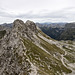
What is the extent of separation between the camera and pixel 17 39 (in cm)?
9231

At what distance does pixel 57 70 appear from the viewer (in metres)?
78.4

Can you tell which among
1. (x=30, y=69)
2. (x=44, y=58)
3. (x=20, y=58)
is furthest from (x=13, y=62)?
(x=44, y=58)

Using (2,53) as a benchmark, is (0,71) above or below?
below

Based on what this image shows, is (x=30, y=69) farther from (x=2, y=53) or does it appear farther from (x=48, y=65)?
(x=2, y=53)

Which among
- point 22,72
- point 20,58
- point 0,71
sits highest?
point 20,58

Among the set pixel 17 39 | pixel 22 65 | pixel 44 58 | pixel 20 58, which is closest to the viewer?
pixel 22 65

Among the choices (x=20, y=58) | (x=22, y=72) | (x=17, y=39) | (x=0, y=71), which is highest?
(x=17, y=39)

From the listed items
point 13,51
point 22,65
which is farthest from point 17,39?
point 22,65

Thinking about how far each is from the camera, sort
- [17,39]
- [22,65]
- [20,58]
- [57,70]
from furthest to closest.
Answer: [17,39]
[57,70]
[20,58]
[22,65]

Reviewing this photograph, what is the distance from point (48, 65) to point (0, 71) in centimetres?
3576

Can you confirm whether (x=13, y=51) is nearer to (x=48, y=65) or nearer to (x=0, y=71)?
(x=0, y=71)

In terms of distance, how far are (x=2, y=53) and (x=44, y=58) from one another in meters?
37.0

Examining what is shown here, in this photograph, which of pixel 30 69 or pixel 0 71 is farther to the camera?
pixel 0 71

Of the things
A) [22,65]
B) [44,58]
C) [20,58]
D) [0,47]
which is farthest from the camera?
[0,47]
